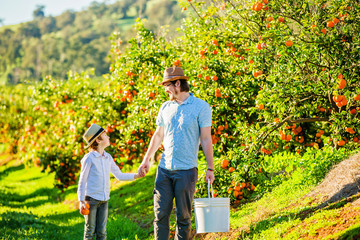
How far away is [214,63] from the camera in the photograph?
721 centimetres

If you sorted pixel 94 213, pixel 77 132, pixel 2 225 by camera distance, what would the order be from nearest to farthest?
1. pixel 94 213
2. pixel 2 225
3. pixel 77 132

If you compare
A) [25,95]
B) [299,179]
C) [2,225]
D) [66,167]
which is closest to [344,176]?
[299,179]

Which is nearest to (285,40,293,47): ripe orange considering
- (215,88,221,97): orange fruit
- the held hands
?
(215,88,221,97): orange fruit

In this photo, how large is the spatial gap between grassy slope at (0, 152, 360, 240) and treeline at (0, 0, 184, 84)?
298 feet

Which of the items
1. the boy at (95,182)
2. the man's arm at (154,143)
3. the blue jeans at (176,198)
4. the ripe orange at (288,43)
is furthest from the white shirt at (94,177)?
the ripe orange at (288,43)

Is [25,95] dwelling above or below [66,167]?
above

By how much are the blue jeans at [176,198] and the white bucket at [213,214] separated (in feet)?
0.44

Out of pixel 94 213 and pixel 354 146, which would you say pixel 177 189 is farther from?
pixel 354 146

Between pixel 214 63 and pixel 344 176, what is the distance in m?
2.96

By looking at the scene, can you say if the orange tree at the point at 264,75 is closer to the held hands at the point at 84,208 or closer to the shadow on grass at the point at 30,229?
the held hands at the point at 84,208

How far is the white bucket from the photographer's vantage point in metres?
4.35

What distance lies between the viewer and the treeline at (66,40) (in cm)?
12181

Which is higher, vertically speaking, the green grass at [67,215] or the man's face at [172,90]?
the man's face at [172,90]

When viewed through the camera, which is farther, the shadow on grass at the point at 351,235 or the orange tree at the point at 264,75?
the orange tree at the point at 264,75
